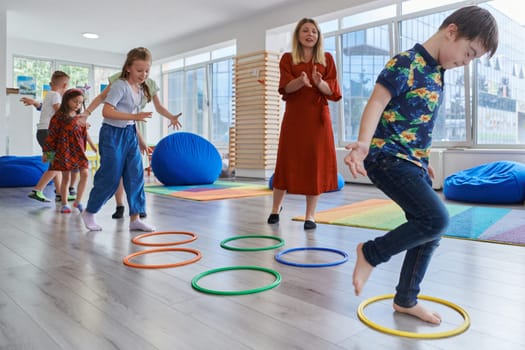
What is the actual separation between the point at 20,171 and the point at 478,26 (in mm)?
6103

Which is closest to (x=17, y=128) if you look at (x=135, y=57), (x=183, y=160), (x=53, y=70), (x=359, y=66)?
(x=183, y=160)

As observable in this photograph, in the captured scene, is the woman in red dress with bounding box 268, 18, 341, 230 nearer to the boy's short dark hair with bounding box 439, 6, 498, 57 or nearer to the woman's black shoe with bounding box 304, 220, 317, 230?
the woman's black shoe with bounding box 304, 220, 317, 230

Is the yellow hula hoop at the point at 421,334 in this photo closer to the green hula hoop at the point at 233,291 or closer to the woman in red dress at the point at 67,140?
the green hula hoop at the point at 233,291

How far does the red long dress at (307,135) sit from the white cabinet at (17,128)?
600cm

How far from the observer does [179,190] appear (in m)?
5.43

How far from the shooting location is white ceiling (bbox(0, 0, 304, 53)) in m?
7.23

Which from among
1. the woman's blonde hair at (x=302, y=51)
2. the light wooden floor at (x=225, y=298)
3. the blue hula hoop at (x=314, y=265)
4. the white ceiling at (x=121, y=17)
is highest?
the white ceiling at (x=121, y=17)

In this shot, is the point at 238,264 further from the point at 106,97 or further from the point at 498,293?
the point at 106,97

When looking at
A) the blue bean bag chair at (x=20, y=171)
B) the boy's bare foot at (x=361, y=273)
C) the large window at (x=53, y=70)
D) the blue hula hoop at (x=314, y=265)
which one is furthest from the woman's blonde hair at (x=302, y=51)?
the large window at (x=53, y=70)

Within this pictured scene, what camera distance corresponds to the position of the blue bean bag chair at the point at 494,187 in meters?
4.30

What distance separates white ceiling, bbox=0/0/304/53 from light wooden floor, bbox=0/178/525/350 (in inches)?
217

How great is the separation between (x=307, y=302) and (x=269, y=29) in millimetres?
6764

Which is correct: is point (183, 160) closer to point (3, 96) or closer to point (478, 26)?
point (3, 96)

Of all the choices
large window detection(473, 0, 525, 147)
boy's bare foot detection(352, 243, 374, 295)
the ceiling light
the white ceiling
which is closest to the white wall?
the white ceiling
